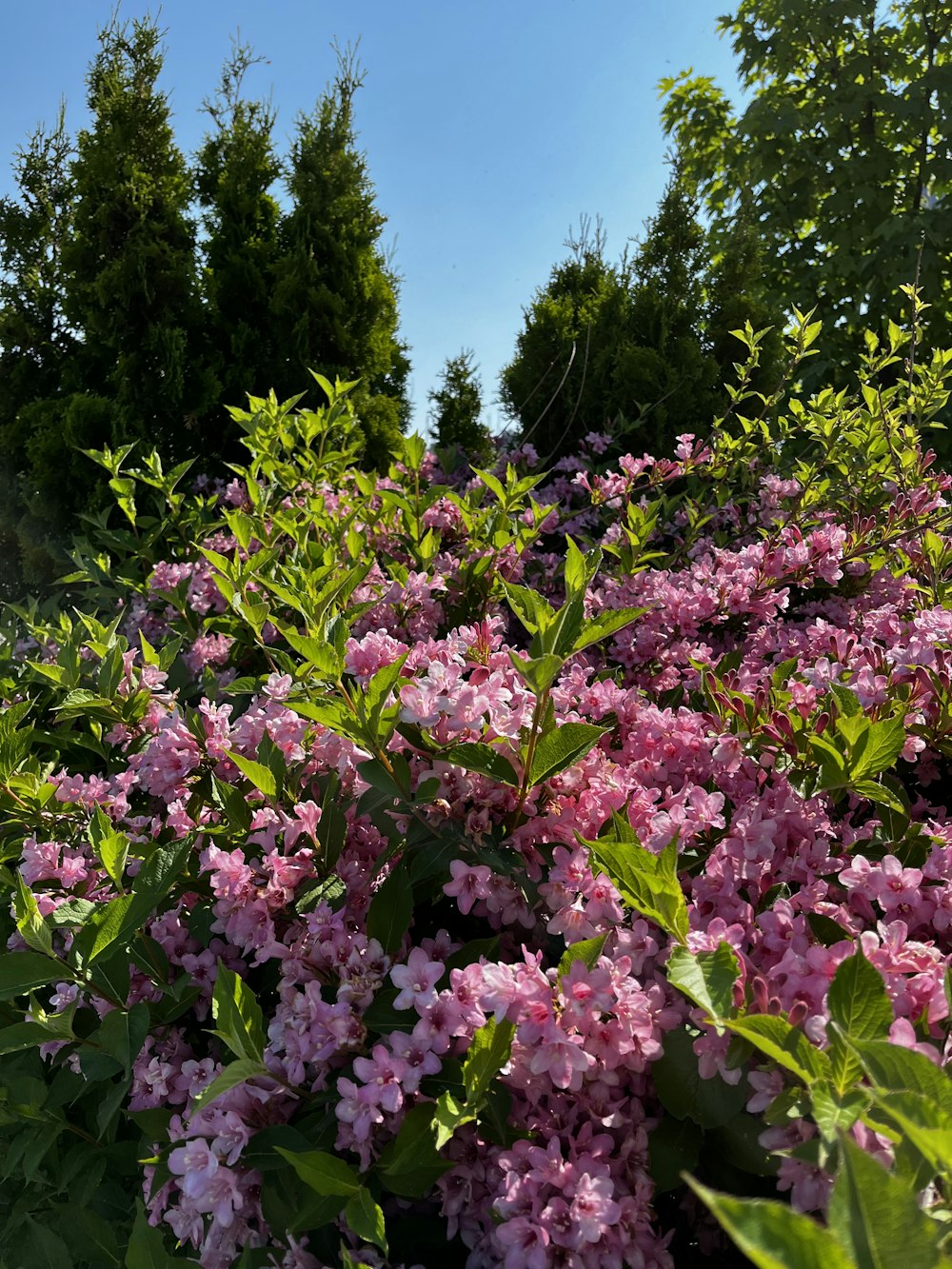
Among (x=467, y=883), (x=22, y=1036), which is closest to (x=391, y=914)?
(x=467, y=883)

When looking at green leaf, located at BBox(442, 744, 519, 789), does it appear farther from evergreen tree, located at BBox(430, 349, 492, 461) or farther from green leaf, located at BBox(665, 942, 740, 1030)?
evergreen tree, located at BBox(430, 349, 492, 461)

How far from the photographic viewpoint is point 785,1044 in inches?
37.0

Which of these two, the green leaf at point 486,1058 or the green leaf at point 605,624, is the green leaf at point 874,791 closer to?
the green leaf at point 605,624

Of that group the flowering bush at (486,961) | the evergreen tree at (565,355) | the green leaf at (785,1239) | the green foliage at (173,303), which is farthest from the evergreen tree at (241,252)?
the green leaf at (785,1239)

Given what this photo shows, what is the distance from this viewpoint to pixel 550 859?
4.72 ft

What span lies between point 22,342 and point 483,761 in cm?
680

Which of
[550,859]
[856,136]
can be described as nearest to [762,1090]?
[550,859]

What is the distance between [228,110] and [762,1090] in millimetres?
7380

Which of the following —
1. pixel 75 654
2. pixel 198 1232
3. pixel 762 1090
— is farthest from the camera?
pixel 75 654

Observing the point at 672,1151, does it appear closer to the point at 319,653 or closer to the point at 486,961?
the point at 486,961

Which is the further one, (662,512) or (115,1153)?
(662,512)

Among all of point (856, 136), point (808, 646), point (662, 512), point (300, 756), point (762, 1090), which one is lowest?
point (762, 1090)

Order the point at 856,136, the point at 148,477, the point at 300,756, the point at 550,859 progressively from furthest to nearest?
the point at 856,136
the point at 148,477
the point at 300,756
the point at 550,859

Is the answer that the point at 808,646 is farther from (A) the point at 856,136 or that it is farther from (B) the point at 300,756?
(A) the point at 856,136
